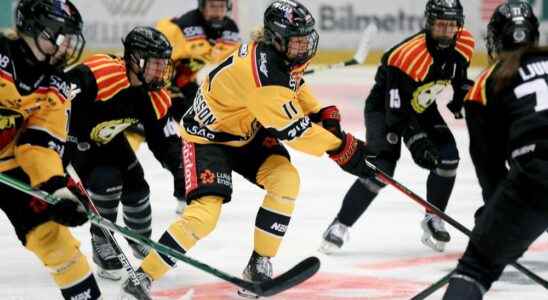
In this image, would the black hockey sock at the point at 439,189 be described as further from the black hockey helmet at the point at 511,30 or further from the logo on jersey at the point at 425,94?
the black hockey helmet at the point at 511,30

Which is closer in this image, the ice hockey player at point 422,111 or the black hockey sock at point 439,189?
the ice hockey player at point 422,111

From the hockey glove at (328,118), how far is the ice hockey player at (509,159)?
150 cm

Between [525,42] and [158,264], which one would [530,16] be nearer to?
[525,42]

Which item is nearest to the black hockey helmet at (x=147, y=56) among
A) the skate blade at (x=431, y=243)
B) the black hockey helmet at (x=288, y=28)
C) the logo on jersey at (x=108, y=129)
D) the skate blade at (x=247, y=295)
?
the logo on jersey at (x=108, y=129)

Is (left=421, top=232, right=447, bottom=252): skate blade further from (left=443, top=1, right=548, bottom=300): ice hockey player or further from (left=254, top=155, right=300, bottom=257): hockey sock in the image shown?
(left=443, top=1, right=548, bottom=300): ice hockey player

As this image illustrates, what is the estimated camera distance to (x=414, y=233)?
516 cm

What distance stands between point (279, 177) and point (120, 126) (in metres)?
0.69

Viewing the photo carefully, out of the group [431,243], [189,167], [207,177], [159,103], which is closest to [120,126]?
[159,103]

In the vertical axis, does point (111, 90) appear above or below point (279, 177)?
above

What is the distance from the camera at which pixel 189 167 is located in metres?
3.94

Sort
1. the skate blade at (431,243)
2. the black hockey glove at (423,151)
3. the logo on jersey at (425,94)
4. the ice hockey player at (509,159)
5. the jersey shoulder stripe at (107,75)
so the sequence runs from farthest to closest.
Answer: the skate blade at (431,243)
the logo on jersey at (425,94)
the black hockey glove at (423,151)
the jersey shoulder stripe at (107,75)
the ice hockey player at (509,159)

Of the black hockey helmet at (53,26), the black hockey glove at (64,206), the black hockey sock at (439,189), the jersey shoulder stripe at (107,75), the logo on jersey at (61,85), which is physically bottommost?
the black hockey sock at (439,189)

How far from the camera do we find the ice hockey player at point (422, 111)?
4.61 metres

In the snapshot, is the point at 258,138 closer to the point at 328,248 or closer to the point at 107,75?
the point at 107,75
